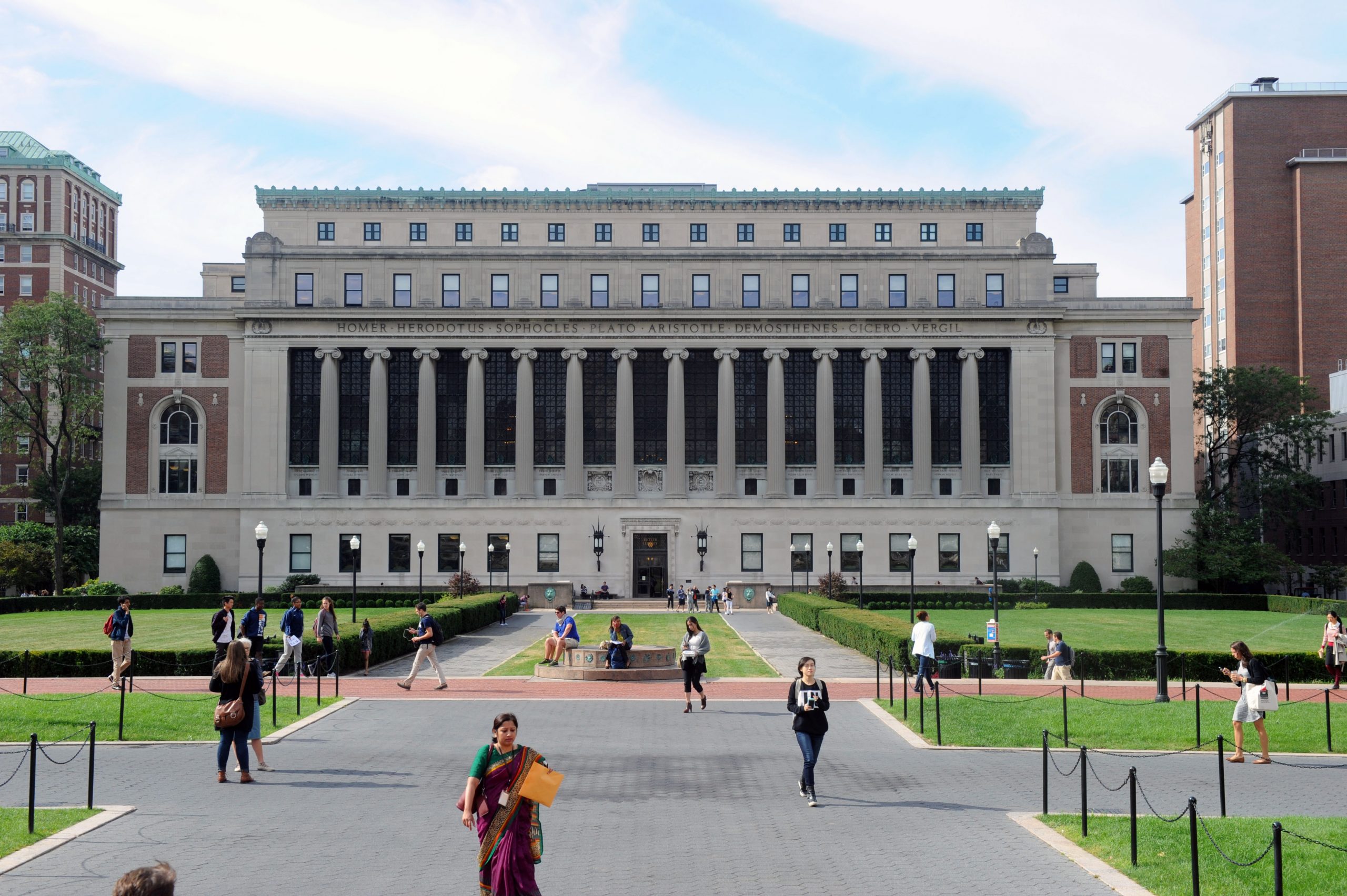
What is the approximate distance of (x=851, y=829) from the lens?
627 inches

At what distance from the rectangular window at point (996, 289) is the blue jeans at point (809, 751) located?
68.5m

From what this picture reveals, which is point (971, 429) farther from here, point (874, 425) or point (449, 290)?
point (449, 290)

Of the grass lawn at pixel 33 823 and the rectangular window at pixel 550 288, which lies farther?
the rectangular window at pixel 550 288

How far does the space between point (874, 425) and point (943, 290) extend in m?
10.4

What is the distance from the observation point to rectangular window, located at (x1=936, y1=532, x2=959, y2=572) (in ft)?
262

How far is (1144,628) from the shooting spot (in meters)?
54.7

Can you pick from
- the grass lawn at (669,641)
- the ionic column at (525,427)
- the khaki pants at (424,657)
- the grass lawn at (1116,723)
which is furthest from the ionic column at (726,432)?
the grass lawn at (1116,723)

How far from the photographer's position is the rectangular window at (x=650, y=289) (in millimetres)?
82250

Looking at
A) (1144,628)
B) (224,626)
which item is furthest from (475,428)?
(224,626)

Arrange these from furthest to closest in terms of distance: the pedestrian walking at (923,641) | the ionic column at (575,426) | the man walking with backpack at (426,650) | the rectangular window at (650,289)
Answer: the rectangular window at (650,289) < the ionic column at (575,426) < the man walking with backpack at (426,650) < the pedestrian walking at (923,641)

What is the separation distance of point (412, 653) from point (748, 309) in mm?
43409

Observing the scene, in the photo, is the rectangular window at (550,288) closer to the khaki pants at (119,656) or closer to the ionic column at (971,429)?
the ionic column at (971,429)

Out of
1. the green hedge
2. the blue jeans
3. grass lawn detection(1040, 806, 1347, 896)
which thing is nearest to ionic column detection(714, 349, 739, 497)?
the green hedge

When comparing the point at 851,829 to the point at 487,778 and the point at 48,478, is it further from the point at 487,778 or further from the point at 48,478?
the point at 48,478
